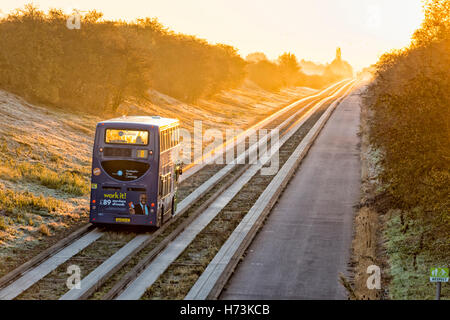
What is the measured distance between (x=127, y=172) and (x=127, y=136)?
1.28 m

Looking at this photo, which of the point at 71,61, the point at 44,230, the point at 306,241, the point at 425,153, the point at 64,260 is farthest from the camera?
the point at 71,61

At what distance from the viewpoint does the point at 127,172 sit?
21672mm

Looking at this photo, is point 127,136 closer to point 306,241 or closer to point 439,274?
point 306,241

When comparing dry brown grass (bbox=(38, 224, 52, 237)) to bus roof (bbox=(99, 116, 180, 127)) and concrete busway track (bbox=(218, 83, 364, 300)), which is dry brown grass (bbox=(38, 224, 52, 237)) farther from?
concrete busway track (bbox=(218, 83, 364, 300))

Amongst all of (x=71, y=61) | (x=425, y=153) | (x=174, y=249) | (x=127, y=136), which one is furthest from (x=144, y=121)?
(x=71, y=61)

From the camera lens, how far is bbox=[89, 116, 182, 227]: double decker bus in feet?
70.8

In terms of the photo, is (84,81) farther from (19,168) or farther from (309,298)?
(309,298)

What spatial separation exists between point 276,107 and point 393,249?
81438 mm

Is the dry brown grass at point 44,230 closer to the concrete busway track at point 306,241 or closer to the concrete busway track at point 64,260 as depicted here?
the concrete busway track at point 64,260

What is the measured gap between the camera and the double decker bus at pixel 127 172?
21.6 meters

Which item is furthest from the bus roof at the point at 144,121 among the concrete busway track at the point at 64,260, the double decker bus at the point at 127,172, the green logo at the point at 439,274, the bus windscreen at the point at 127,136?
the green logo at the point at 439,274

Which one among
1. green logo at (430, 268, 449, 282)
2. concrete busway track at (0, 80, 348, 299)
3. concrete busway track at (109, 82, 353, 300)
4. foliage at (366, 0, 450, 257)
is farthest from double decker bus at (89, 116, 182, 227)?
green logo at (430, 268, 449, 282)

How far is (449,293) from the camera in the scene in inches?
627
